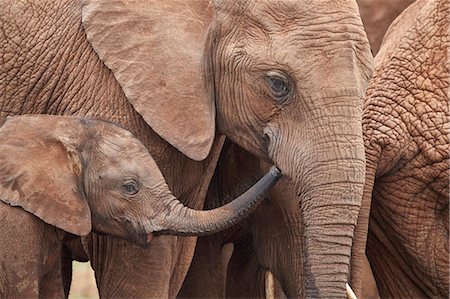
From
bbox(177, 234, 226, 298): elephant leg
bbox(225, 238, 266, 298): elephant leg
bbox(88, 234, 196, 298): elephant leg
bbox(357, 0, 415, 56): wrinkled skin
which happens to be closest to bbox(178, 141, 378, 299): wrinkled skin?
bbox(177, 234, 226, 298): elephant leg

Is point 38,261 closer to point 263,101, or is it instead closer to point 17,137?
point 17,137

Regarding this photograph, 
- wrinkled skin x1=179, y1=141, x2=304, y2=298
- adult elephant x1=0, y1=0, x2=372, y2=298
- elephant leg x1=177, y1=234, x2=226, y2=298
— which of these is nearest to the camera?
adult elephant x1=0, y1=0, x2=372, y2=298

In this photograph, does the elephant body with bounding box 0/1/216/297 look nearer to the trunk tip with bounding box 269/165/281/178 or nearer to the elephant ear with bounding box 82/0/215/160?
the elephant ear with bounding box 82/0/215/160

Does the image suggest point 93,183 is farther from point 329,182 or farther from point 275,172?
point 329,182

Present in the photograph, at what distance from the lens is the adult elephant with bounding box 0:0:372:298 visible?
8398mm

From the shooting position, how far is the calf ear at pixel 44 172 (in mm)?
8352

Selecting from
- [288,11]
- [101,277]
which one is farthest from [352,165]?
[101,277]

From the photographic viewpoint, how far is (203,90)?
8688 mm

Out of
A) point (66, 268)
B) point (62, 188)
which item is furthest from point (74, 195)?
point (66, 268)

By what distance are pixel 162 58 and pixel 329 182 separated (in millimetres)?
885

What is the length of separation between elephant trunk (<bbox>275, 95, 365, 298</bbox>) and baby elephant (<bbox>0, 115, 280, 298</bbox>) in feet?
0.45

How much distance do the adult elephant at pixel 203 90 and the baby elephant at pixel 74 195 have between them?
232 millimetres

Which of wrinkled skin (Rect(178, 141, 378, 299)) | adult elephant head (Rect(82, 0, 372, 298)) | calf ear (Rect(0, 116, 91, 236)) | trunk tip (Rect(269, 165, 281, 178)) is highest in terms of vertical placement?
adult elephant head (Rect(82, 0, 372, 298))

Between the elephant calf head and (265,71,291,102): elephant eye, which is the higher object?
(265,71,291,102): elephant eye
